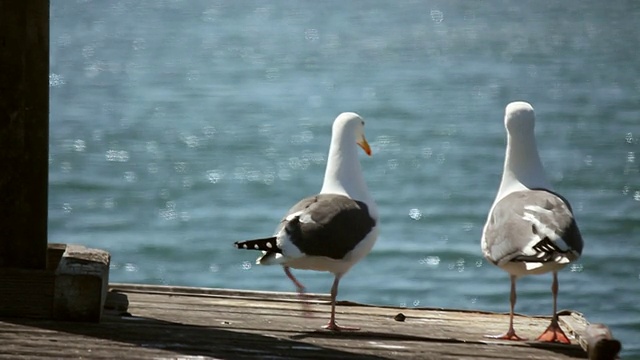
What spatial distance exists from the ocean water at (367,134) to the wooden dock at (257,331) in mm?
5972

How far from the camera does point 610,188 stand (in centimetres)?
1902

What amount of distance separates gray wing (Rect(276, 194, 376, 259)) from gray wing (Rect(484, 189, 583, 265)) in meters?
0.62

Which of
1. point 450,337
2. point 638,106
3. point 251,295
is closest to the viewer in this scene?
point 450,337

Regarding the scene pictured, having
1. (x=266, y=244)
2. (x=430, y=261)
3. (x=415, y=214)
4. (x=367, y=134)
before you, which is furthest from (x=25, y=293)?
(x=367, y=134)

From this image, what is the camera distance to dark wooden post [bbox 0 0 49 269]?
5555mm

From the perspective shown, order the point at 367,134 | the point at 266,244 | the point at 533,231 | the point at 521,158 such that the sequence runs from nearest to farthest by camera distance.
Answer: the point at 533,231, the point at 266,244, the point at 521,158, the point at 367,134

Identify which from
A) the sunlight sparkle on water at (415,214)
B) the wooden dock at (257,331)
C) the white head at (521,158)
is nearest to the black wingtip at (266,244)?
the wooden dock at (257,331)

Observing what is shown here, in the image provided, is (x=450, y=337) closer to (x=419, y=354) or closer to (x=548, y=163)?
(x=419, y=354)

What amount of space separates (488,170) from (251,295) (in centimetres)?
1307

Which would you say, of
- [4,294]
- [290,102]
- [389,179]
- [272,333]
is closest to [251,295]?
[272,333]

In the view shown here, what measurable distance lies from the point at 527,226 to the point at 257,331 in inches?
51.0

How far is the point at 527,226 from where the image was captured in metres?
6.05

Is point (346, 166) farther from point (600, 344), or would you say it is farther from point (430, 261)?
point (430, 261)

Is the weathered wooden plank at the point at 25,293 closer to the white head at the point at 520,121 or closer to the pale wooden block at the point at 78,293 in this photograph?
the pale wooden block at the point at 78,293
